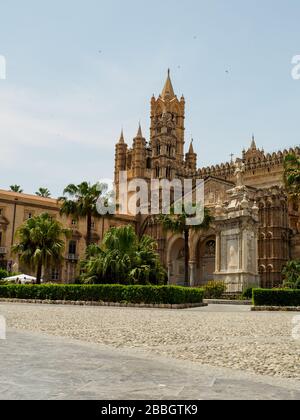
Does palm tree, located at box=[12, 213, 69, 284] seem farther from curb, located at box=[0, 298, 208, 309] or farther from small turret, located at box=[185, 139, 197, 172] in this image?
small turret, located at box=[185, 139, 197, 172]

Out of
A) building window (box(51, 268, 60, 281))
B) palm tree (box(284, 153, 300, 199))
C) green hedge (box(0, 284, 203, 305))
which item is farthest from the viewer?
building window (box(51, 268, 60, 281))

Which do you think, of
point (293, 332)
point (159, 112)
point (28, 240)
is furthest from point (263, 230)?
point (293, 332)

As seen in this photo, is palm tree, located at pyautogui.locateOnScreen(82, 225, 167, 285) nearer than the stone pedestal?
Yes

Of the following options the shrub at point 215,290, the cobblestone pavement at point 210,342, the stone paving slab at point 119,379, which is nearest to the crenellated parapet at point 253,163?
the shrub at point 215,290

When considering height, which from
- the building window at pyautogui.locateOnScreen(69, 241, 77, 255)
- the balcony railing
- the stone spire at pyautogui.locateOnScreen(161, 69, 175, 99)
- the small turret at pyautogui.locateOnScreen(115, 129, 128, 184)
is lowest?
the balcony railing

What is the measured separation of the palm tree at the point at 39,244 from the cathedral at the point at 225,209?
39.9 ft

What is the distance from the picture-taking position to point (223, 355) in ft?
28.0

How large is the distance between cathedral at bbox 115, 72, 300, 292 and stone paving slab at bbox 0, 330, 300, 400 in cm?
2790

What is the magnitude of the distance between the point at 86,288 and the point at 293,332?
1786 centimetres

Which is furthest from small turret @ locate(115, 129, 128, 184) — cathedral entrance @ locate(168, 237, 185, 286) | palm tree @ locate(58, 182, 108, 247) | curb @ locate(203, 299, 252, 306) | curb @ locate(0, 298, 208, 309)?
curb @ locate(0, 298, 208, 309)

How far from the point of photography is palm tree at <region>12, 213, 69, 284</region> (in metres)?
35.9

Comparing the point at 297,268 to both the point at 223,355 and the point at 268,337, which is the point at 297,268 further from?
the point at 223,355

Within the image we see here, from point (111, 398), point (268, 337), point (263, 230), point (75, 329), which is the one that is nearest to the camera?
point (111, 398)

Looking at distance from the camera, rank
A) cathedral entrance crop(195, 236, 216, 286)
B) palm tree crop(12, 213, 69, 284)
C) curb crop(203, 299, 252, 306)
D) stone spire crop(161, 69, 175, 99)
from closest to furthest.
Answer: curb crop(203, 299, 252, 306) < palm tree crop(12, 213, 69, 284) < cathedral entrance crop(195, 236, 216, 286) < stone spire crop(161, 69, 175, 99)
